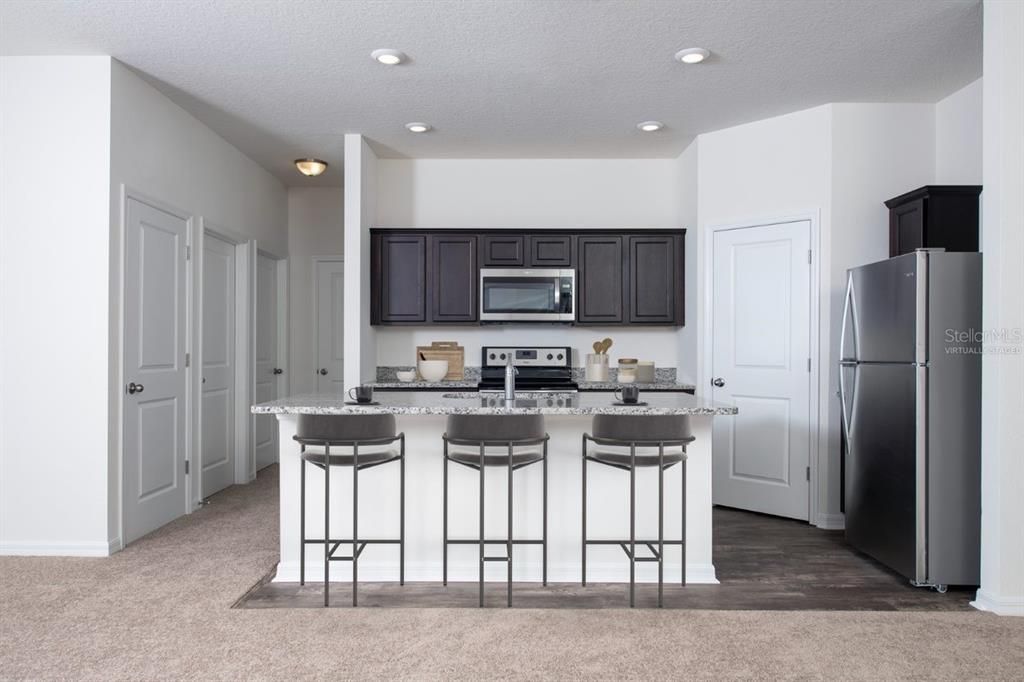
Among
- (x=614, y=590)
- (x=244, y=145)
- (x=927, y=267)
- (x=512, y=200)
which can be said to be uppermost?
(x=244, y=145)

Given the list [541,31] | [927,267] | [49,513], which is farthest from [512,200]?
[49,513]

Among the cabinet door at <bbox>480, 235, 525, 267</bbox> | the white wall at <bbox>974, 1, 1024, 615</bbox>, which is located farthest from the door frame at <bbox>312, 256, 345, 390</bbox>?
the white wall at <bbox>974, 1, 1024, 615</bbox>

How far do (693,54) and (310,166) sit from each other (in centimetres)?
327

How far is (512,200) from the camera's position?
5574mm

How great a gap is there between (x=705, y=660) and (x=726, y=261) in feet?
10.0

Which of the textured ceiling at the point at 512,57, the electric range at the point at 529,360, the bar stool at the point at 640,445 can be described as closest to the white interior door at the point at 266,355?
the textured ceiling at the point at 512,57

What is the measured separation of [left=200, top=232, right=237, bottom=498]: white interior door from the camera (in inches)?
194

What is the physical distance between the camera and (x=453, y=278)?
5.31m

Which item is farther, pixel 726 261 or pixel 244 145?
pixel 244 145

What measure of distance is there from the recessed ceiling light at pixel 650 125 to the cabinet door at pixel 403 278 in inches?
73.4

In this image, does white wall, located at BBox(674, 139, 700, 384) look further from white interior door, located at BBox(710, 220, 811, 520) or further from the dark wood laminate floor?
the dark wood laminate floor

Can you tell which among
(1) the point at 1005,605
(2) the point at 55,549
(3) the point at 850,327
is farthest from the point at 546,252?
(2) the point at 55,549

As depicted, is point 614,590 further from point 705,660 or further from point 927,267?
point 927,267

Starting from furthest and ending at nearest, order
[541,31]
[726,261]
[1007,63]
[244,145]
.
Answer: [244,145], [726,261], [541,31], [1007,63]
